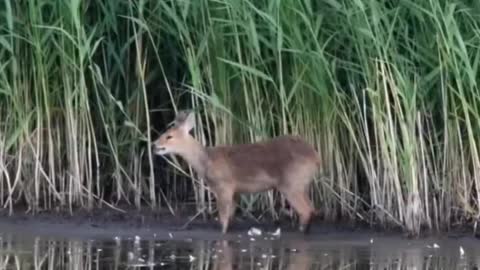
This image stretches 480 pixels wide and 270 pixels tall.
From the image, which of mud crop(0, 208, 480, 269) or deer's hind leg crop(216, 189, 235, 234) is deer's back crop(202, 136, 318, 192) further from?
mud crop(0, 208, 480, 269)

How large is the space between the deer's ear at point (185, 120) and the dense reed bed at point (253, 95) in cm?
15

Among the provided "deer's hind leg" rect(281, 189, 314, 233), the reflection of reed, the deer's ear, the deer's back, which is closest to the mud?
the reflection of reed

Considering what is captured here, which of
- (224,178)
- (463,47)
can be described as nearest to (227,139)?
(224,178)

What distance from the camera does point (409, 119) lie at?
38.4 ft

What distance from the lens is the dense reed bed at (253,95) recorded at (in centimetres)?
1179

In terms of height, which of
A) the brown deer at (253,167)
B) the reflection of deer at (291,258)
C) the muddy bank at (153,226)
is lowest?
the reflection of deer at (291,258)

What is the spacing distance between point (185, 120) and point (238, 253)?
1.66 m

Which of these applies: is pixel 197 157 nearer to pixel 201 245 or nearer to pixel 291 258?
pixel 201 245

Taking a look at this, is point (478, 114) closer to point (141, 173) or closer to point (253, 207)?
point (253, 207)

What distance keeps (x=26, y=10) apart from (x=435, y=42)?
3.33 m

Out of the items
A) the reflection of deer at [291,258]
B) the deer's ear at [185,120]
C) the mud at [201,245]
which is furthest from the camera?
the deer's ear at [185,120]

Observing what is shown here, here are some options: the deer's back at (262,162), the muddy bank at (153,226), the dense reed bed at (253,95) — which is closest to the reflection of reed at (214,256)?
the muddy bank at (153,226)

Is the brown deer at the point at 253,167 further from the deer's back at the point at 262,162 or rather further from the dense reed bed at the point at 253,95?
the dense reed bed at the point at 253,95

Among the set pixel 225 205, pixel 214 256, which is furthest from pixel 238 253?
pixel 225 205
